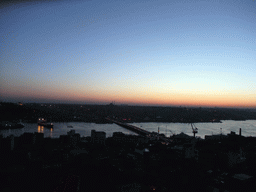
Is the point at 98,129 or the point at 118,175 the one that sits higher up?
the point at 118,175

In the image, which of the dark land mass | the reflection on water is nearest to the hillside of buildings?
the reflection on water

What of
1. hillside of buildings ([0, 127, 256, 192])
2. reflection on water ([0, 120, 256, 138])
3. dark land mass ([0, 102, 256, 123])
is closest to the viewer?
hillside of buildings ([0, 127, 256, 192])

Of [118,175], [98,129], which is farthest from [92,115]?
[118,175]

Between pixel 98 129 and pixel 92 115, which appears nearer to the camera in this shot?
pixel 98 129

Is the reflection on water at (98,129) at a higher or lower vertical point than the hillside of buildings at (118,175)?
lower

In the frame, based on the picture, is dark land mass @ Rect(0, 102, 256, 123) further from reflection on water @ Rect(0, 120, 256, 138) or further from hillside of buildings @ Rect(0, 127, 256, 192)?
hillside of buildings @ Rect(0, 127, 256, 192)

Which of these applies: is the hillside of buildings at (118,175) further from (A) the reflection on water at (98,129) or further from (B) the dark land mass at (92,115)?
(B) the dark land mass at (92,115)

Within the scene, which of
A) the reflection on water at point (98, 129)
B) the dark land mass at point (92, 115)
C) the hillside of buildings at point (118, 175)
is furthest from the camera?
the dark land mass at point (92, 115)

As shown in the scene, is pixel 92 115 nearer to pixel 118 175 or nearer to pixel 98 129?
pixel 98 129

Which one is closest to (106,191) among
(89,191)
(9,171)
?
(89,191)

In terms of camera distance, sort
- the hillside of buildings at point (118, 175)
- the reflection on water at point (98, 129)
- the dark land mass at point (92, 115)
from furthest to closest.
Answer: the dark land mass at point (92, 115)
the reflection on water at point (98, 129)
the hillside of buildings at point (118, 175)

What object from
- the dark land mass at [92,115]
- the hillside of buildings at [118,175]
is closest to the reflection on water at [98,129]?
the dark land mass at [92,115]

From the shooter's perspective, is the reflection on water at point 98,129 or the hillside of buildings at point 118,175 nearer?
the hillside of buildings at point 118,175

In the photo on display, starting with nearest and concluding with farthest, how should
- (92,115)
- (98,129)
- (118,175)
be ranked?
(118,175), (98,129), (92,115)
